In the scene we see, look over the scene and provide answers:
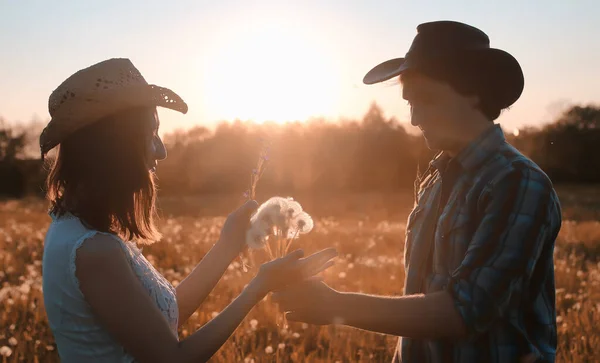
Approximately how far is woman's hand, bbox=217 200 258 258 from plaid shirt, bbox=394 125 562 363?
107 centimetres

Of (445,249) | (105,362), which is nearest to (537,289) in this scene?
(445,249)

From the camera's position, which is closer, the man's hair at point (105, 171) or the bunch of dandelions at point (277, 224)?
the man's hair at point (105, 171)

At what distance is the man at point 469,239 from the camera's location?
2.14m

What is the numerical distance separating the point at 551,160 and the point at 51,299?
40766 mm

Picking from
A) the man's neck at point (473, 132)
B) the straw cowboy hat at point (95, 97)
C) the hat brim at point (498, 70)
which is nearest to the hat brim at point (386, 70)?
the hat brim at point (498, 70)

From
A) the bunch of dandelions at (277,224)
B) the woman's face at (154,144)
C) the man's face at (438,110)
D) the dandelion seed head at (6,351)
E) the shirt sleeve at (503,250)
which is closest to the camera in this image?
the shirt sleeve at (503,250)

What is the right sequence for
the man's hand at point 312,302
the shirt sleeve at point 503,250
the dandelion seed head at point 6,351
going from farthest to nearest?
the dandelion seed head at point 6,351, the man's hand at point 312,302, the shirt sleeve at point 503,250

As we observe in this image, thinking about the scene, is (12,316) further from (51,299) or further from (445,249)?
(445,249)

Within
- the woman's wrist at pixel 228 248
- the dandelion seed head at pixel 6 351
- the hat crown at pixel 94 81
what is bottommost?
the dandelion seed head at pixel 6 351

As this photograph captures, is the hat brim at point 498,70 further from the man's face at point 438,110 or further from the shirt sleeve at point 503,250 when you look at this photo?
the shirt sleeve at point 503,250

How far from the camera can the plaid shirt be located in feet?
7.00

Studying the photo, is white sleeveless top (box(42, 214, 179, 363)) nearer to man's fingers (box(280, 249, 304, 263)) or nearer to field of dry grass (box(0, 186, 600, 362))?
man's fingers (box(280, 249, 304, 263))

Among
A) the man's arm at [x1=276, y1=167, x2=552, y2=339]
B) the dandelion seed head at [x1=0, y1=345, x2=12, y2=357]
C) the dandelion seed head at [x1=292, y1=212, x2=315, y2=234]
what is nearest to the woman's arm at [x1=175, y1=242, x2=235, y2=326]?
the dandelion seed head at [x1=292, y1=212, x2=315, y2=234]

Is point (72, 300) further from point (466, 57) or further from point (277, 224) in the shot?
point (466, 57)
